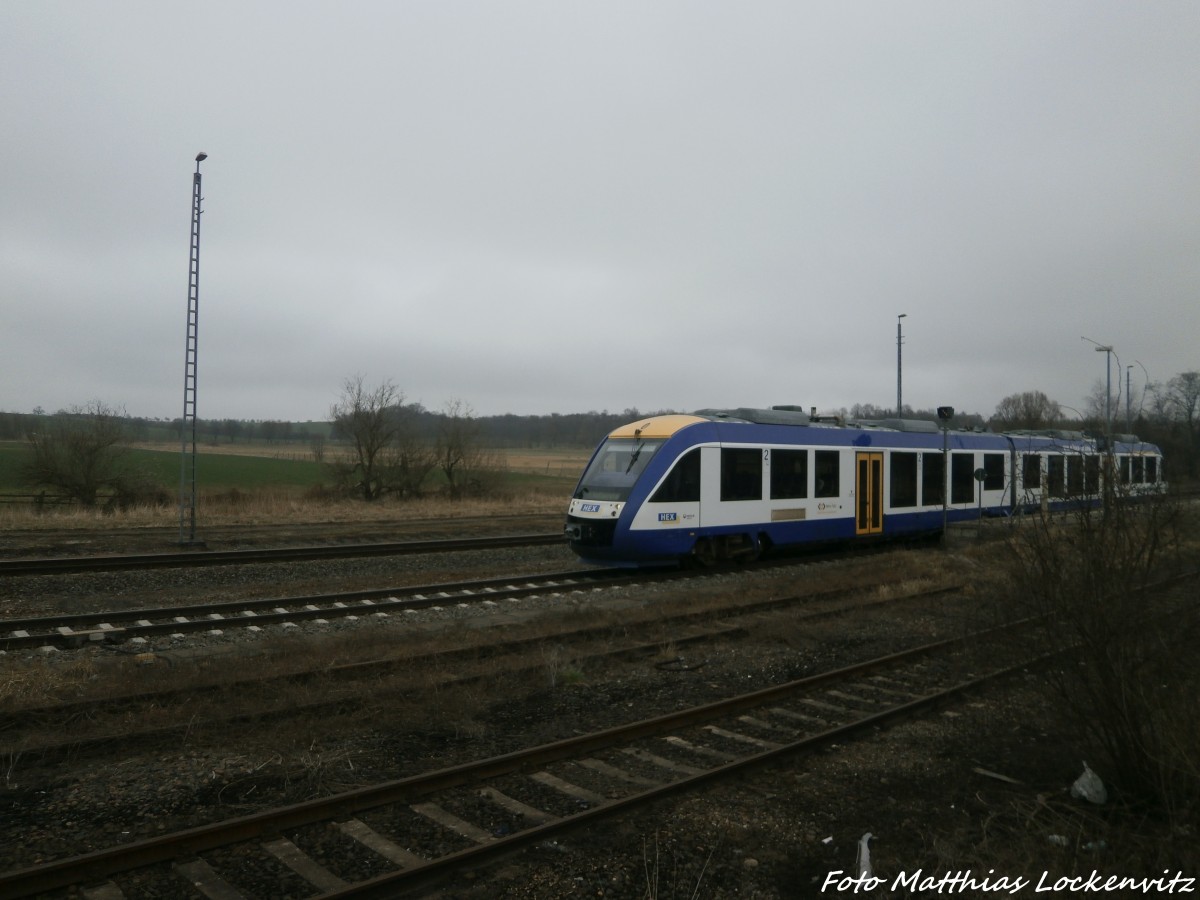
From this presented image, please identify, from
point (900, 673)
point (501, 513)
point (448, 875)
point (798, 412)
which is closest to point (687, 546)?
point (798, 412)

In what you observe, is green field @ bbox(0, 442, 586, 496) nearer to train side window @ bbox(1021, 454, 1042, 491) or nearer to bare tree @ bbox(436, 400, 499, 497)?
bare tree @ bbox(436, 400, 499, 497)

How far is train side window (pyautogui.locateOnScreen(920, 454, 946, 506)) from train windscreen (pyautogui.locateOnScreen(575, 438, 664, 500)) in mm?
8592

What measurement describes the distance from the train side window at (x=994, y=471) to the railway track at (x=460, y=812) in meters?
15.6

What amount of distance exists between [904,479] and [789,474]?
438 cm

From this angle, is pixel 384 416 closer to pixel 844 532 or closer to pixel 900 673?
pixel 844 532

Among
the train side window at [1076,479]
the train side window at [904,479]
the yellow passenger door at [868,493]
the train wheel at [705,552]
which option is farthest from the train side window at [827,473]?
the train side window at [1076,479]

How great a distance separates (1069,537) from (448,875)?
455 centimetres

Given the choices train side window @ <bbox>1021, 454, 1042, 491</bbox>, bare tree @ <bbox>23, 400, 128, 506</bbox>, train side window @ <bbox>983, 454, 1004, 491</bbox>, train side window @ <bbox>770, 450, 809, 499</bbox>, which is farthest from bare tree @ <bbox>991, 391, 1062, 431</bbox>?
bare tree @ <bbox>23, 400, 128, 506</bbox>

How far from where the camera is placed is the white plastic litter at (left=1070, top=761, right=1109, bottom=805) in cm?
544

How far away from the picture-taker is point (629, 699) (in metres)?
8.12

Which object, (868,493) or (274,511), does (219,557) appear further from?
(868,493)

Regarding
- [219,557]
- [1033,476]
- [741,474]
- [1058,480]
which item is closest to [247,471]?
[219,557]

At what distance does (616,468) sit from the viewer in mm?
15250

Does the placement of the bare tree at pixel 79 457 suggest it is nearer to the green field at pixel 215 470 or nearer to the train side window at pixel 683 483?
the green field at pixel 215 470
